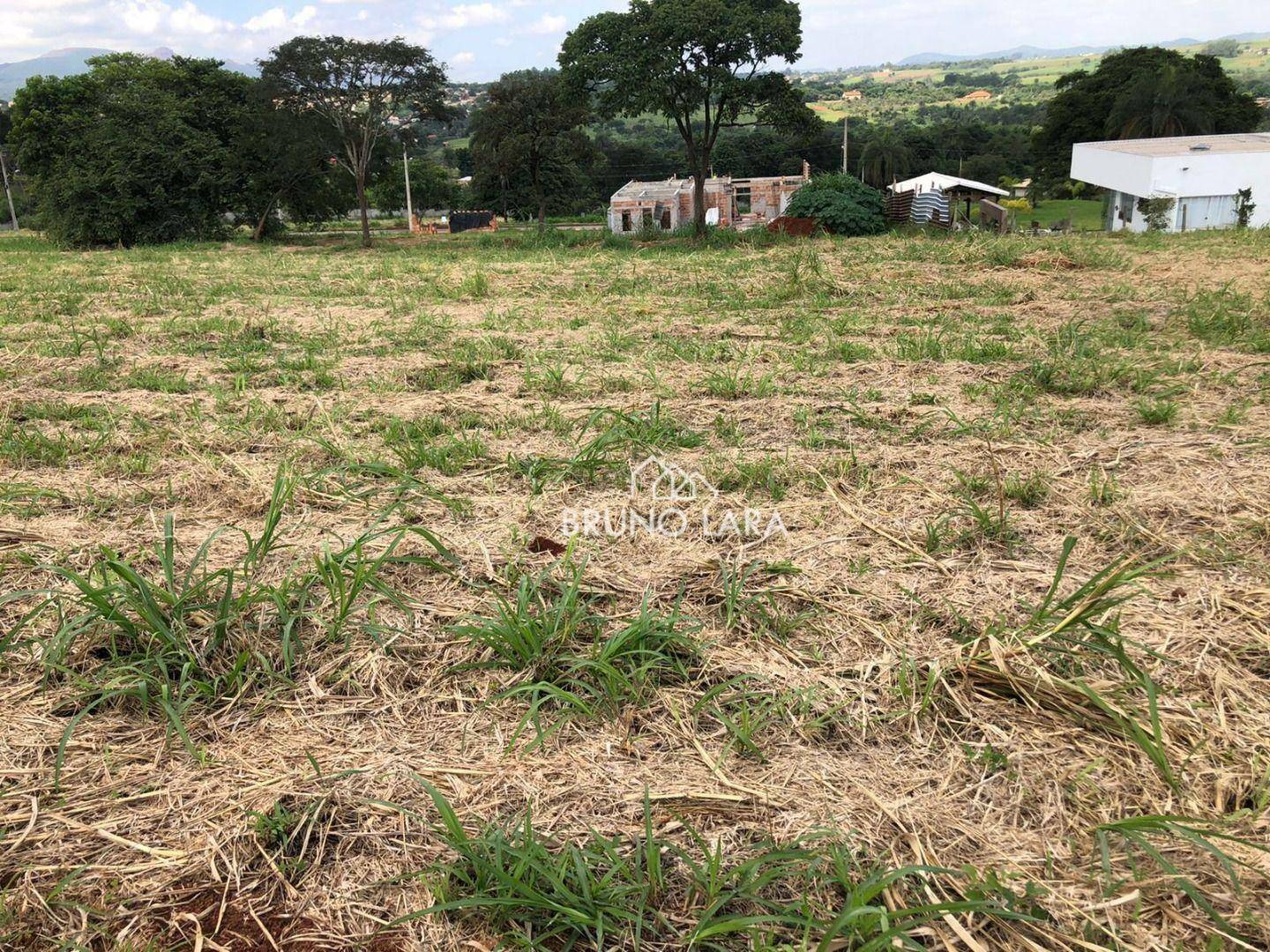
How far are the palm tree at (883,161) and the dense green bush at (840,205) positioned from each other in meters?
38.9

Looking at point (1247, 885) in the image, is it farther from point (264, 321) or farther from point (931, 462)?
point (264, 321)

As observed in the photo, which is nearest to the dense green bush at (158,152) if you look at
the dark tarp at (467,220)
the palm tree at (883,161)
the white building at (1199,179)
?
the dark tarp at (467,220)

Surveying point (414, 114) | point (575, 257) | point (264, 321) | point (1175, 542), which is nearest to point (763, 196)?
point (414, 114)

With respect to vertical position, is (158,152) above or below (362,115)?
below

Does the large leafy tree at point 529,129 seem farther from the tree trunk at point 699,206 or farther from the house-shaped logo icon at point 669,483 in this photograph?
the house-shaped logo icon at point 669,483

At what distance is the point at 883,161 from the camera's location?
5472 cm

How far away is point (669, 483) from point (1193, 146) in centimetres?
2997

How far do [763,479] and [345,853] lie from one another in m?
1.67

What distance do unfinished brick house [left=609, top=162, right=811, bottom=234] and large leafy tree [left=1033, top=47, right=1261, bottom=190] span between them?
39.5 feet

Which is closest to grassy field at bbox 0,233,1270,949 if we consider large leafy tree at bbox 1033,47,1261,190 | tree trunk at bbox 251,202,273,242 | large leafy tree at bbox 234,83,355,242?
large leafy tree at bbox 234,83,355,242

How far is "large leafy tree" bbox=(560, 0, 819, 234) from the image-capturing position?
55.3ft

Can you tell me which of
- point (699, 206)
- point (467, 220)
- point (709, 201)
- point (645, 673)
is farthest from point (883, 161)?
point (645, 673)

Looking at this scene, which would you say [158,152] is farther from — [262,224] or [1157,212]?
[1157,212]

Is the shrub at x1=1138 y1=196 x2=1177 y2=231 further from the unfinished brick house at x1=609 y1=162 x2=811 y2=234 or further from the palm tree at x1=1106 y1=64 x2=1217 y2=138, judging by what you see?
the unfinished brick house at x1=609 y1=162 x2=811 y2=234
